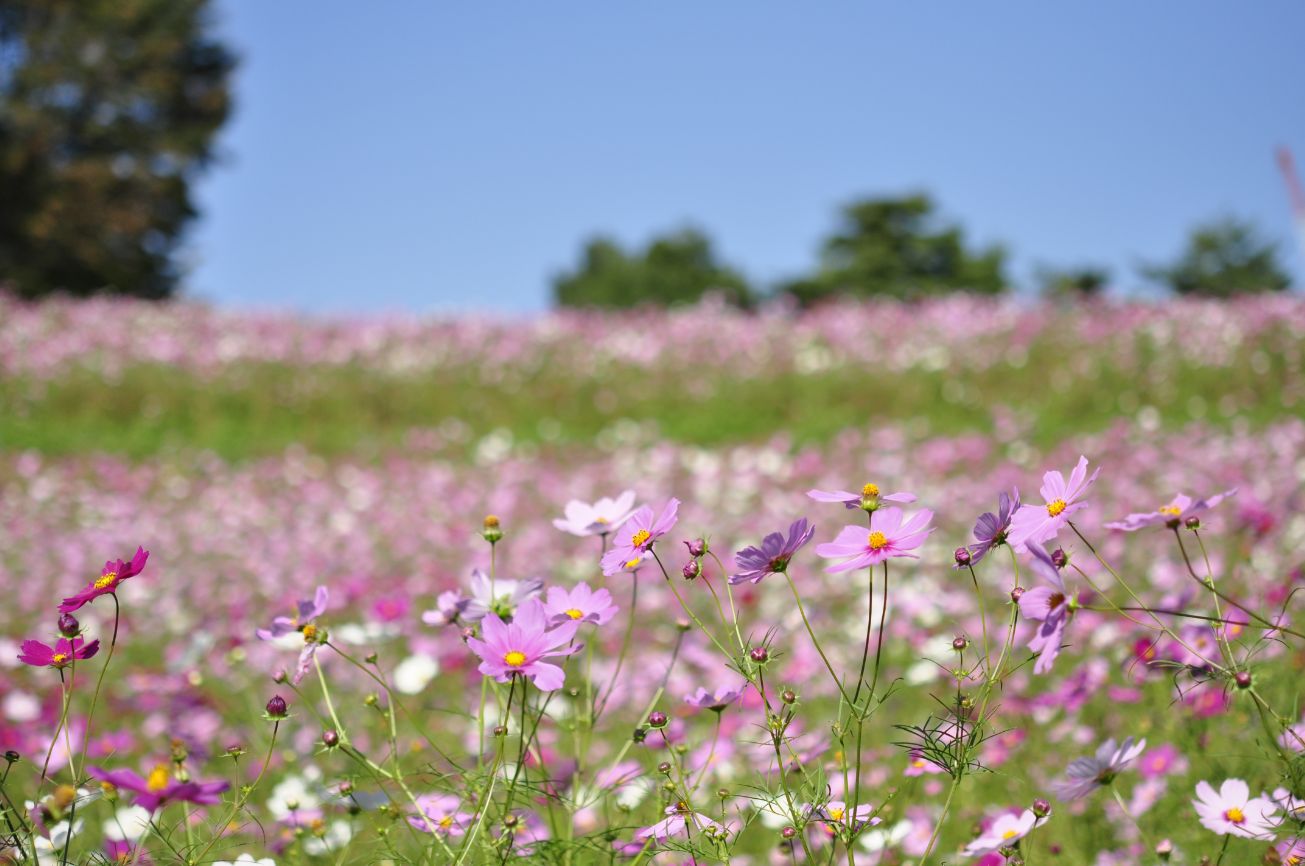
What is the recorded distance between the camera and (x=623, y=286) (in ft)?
135

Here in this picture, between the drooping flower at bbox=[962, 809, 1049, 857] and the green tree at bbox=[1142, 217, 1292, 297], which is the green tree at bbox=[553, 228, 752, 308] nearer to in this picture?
the green tree at bbox=[1142, 217, 1292, 297]

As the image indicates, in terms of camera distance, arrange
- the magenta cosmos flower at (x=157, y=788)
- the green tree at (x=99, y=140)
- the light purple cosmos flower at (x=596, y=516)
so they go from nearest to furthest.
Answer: the magenta cosmos flower at (x=157, y=788), the light purple cosmos flower at (x=596, y=516), the green tree at (x=99, y=140)

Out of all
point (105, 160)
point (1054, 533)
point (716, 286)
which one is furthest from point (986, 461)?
point (716, 286)

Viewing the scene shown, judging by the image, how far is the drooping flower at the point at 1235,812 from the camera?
44.9 inches

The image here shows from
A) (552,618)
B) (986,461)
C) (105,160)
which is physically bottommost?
(986,461)

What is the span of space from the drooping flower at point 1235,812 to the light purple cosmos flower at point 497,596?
768 mm

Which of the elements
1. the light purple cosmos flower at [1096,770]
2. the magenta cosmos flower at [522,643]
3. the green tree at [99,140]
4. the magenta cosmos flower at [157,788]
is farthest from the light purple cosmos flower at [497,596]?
the green tree at [99,140]

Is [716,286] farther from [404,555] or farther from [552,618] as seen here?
[552,618]

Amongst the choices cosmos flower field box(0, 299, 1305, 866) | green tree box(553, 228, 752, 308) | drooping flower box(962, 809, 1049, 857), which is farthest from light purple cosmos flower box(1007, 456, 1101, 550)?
green tree box(553, 228, 752, 308)

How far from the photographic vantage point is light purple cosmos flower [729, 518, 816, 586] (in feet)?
3.38

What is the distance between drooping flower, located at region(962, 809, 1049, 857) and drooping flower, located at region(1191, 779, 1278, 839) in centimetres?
17

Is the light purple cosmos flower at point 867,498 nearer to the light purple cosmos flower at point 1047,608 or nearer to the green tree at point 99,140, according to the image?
the light purple cosmos flower at point 1047,608

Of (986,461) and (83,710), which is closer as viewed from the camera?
(83,710)

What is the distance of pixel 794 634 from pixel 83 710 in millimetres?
2352
